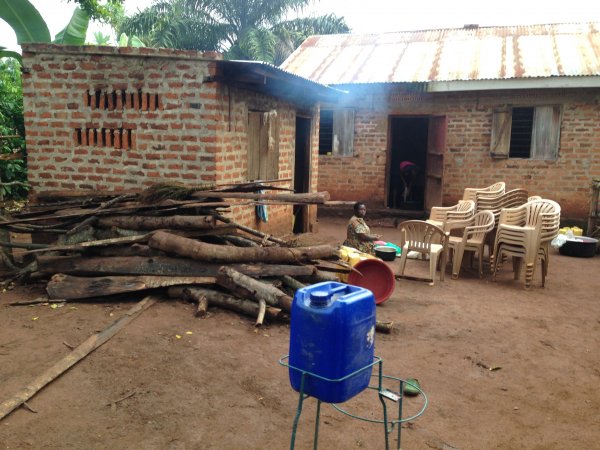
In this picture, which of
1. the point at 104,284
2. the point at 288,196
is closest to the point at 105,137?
the point at 104,284

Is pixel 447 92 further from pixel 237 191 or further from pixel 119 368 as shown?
pixel 119 368

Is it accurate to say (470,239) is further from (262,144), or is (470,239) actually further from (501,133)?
(501,133)

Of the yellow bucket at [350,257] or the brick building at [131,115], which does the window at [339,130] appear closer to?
the brick building at [131,115]

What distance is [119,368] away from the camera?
4.18 m

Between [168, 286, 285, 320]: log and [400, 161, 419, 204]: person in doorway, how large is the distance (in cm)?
961

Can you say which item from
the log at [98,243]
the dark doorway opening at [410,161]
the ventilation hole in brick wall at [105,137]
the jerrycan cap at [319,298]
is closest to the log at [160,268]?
the log at [98,243]

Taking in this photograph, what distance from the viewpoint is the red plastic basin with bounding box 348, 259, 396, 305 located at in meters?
6.31

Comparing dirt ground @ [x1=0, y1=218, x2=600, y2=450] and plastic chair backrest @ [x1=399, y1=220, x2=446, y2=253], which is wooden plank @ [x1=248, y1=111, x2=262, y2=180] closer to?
plastic chair backrest @ [x1=399, y1=220, x2=446, y2=253]

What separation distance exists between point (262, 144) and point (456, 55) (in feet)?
23.6

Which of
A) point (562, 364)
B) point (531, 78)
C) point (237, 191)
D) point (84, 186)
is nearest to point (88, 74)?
point (84, 186)

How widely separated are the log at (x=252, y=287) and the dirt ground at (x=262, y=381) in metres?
0.27

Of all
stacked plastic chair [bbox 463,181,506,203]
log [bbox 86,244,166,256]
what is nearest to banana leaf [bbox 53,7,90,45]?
log [bbox 86,244,166,256]

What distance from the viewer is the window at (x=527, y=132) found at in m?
11.7

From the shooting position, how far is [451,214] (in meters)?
8.52
